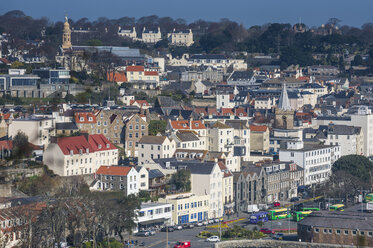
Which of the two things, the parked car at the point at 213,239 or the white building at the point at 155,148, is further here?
the white building at the point at 155,148

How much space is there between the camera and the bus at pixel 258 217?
24.0 meters

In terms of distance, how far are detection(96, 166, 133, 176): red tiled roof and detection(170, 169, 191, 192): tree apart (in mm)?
1548

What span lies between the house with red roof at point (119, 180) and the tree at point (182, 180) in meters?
1.27

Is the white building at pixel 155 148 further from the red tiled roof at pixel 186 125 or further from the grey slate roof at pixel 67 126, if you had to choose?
the red tiled roof at pixel 186 125

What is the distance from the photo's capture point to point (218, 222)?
937 inches

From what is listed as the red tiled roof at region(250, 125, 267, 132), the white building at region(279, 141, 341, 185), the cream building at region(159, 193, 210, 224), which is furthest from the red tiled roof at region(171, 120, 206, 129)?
the cream building at region(159, 193, 210, 224)

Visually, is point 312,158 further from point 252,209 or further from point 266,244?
point 266,244

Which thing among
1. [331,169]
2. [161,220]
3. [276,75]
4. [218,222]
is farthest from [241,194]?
[276,75]

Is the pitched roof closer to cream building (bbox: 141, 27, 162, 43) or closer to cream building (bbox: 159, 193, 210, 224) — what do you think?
cream building (bbox: 159, 193, 210, 224)

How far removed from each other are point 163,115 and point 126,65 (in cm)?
1261

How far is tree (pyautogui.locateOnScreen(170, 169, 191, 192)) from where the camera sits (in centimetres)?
2423

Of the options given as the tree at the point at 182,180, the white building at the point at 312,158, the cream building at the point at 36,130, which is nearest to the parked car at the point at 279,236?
the tree at the point at 182,180

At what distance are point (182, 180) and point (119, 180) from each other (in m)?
1.91

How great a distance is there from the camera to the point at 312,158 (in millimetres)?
31234
